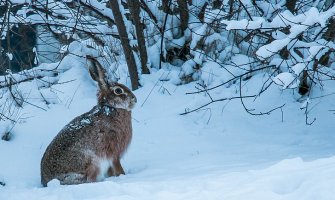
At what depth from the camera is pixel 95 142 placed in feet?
18.5

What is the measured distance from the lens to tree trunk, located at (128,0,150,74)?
7916mm

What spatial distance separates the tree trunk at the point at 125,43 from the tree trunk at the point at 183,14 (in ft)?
2.87

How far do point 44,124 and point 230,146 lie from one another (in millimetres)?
2152

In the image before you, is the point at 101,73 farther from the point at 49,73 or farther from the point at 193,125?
the point at 49,73

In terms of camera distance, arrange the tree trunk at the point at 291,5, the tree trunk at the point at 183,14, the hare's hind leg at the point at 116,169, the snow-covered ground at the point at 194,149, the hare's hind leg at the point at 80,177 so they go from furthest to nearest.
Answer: the tree trunk at the point at 183,14, the tree trunk at the point at 291,5, the hare's hind leg at the point at 116,169, the hare's hind leg at the point at 80,177, the snow-covered ground at the point at 194,149

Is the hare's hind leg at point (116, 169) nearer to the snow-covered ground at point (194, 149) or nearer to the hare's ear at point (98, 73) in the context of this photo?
the snow-covered ground at point (194, 149)

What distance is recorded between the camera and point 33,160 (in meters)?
6.07

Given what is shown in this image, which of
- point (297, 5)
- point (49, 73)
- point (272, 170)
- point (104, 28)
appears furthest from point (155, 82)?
point (272, 170)

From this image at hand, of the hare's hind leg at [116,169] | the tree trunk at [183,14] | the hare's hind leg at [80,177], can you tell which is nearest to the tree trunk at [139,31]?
the tree trunk at [183,14]

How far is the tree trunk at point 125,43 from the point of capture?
7645 mm

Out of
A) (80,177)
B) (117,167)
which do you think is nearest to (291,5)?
(117,167)

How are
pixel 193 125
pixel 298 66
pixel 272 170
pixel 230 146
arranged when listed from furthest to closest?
pixel 193 125 < pixel 230 146 < pixel 298 66 < pixel 272 170

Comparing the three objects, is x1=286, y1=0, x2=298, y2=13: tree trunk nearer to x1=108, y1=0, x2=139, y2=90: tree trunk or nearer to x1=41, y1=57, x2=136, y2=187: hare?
x1=108, y1=0, x2=139, y2=90: tree trunk

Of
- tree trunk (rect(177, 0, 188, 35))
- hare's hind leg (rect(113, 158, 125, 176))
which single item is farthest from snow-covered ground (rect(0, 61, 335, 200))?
tree trunk (rect(177, 0, 188, 35))
